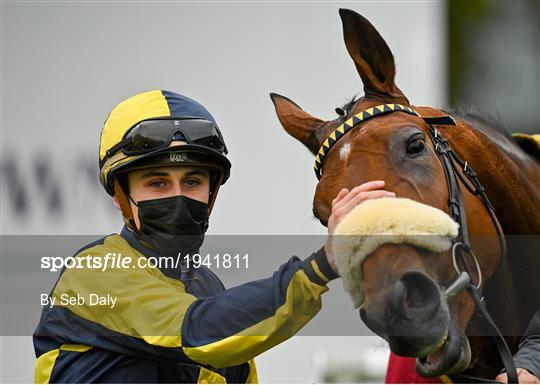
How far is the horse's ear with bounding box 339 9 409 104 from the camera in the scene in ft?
6.79

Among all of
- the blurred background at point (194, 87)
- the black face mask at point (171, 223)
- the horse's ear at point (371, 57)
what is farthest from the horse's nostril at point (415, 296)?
the blurred background at point (194, 87)

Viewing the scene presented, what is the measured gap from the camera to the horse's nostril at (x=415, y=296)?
5.60 ft

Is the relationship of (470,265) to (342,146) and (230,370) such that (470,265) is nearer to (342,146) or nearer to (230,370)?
(342,146)

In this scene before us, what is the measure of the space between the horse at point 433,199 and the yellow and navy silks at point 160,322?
171mm

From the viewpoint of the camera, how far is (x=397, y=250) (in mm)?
1777

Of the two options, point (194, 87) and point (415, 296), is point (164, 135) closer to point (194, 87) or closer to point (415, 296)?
point (415, 296)

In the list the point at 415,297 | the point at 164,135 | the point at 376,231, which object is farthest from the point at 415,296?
the point at 164,135

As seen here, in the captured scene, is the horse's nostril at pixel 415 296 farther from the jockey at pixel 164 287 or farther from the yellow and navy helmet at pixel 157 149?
the yellow and navy helmet at pixel 157 149

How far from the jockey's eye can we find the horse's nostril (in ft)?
1.07

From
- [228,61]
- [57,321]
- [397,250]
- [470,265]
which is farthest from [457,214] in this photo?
[228,61]

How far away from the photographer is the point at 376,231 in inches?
69.6

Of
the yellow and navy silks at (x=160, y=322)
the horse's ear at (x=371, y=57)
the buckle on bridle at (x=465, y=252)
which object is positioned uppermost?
the horse's ear at (x=371, y=57)

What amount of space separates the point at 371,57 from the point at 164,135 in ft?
1.64

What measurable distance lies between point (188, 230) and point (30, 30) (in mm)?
1660
